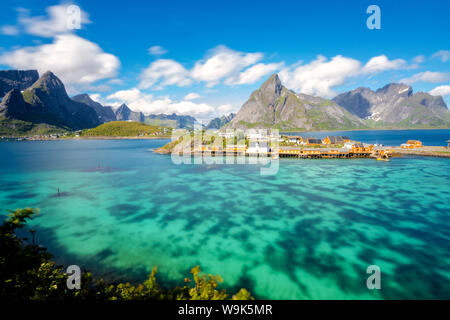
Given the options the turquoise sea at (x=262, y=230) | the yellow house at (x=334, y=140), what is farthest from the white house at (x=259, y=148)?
the yellow house at (x=334, y=140)

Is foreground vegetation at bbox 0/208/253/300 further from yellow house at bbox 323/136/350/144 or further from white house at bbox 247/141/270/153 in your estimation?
yellow house at bbox 323/136/350/144

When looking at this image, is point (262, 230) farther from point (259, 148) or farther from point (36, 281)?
point (259, 148)

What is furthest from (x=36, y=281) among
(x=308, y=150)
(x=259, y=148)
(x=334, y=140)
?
(x=334, y=140)

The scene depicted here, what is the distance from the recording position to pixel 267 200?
3622 cm

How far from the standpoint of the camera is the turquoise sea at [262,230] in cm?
1795

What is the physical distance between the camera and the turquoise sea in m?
18.0

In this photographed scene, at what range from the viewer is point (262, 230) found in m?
25.8

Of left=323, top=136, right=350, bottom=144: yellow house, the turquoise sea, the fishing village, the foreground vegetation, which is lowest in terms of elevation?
the turquoise sea

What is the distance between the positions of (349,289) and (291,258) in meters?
5.14

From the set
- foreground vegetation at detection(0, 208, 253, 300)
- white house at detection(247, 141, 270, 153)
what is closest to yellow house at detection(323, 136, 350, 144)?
white house at detection(247, 141, 270, 153)

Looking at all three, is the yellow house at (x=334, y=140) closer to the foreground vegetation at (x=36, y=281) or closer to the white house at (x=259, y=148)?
the white house at (x=259, y=148)

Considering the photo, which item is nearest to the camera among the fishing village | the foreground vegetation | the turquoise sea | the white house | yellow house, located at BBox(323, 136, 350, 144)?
the foreground vegetation
